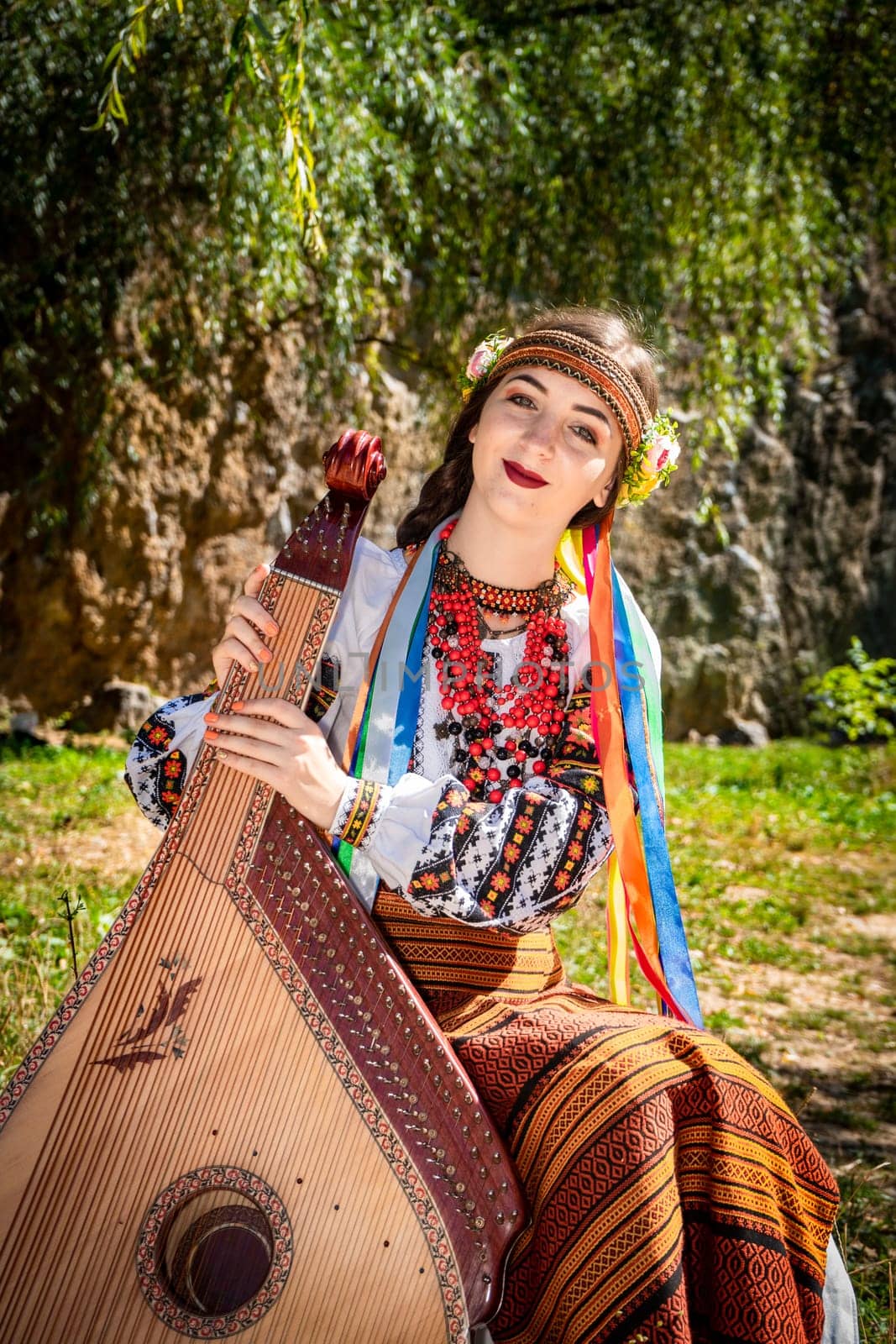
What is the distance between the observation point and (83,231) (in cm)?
470

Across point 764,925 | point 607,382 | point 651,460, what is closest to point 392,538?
point 764,925

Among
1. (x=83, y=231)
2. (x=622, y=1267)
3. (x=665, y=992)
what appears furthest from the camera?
(x=83, y=231)

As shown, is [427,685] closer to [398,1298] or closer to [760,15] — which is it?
[398,1298]

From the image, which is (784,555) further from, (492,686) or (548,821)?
(548,821)

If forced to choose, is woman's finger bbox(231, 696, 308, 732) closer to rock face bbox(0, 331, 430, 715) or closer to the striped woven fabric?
the striped woven fabric

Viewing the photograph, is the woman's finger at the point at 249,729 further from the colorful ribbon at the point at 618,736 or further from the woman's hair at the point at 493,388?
the woman's hair at the point at 493,388

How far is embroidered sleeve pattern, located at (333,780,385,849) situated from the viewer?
1.41 metres

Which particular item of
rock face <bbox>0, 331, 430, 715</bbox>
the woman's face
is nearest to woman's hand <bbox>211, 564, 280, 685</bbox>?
the woman's face

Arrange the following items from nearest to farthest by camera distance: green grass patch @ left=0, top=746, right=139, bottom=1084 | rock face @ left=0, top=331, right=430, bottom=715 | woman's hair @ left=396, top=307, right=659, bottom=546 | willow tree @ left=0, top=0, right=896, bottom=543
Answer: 1. woman's hair @ left=396, top=307, right=659, bottom=546
2. green grass patch @ left=0, top=746, right=139, bottom=1084
3. willow tree @ left=0, top=0, right=896, bottom=543
4. rock face @ left=0, top=331, right=430, bottom=715

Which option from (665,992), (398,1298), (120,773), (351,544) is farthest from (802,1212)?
(120,773)

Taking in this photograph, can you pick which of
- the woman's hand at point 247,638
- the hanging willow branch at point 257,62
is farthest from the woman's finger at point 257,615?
the hanging willow branch at point 257,62

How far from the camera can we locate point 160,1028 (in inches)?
51.2

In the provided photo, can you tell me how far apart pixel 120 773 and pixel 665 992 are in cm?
429

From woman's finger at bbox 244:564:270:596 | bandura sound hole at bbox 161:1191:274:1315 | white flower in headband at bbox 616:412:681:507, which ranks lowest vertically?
bandura sound hole at bbox 161:1191:274:1315
